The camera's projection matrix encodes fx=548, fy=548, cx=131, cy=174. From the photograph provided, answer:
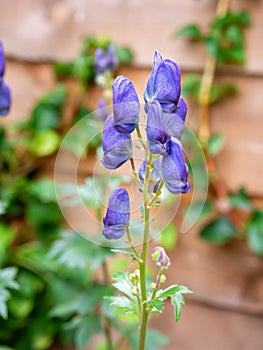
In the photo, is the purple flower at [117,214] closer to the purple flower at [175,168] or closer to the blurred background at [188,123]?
the purple flower at [175,168]

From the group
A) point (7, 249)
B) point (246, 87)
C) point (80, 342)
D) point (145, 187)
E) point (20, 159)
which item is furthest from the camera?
point (20, 159)

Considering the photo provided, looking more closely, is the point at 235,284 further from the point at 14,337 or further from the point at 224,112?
the point at 14,337

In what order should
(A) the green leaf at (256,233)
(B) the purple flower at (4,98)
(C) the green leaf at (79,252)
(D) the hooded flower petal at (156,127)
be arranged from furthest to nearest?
(A) the green leaf at (256,233) < (C) the green leaf at (79,252) < (B) the purple flower at (4,98) < (D) the hooded flower petal at (156,127)

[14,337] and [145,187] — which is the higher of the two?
[145,187]

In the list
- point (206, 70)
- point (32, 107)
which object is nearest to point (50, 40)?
point (32, 107)

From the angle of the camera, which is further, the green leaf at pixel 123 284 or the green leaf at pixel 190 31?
the green leaf at pixel 190 31

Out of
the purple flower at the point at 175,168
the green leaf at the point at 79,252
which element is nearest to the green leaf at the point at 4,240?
the green leaf at the point at 79,252
